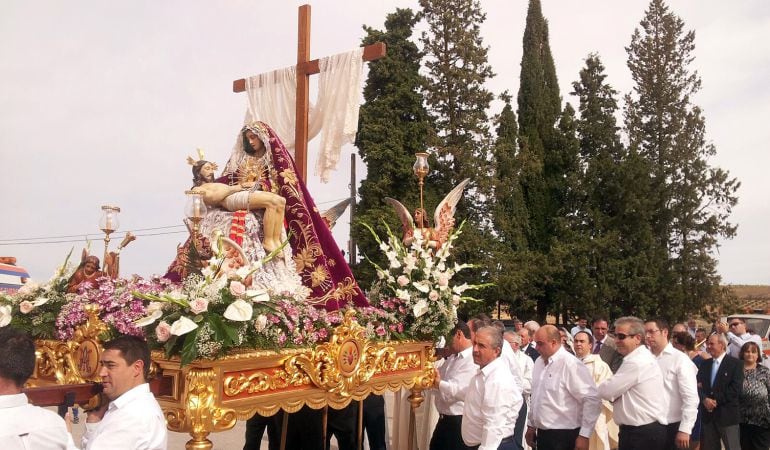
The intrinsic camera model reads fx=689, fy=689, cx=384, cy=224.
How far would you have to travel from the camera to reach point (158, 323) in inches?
152

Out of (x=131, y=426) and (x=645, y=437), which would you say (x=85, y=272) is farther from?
(x=645, y=437)

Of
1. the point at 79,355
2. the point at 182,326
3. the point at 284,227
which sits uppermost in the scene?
the point at 284,227

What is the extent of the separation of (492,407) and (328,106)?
12.0 feet

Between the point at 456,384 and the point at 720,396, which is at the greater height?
the point at 456,384

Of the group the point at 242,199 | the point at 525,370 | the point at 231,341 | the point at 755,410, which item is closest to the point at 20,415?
the point at 231,341

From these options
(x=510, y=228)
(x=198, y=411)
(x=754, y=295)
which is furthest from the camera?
(x=754, y=295)

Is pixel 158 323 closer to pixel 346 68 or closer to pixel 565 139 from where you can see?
pixel 346 68

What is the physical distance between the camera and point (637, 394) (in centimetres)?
539

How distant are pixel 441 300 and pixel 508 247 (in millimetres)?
19243

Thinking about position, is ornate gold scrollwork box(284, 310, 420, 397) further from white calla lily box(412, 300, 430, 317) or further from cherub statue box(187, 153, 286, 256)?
cherub statue box(187, 153, 286, 256)

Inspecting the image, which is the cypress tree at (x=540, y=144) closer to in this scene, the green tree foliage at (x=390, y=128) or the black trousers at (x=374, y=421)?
the green tree foliage at (x=390, y=128)

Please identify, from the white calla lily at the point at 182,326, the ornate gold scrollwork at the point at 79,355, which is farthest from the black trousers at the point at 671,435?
the ornate gold scrollwork at the point at 79,355

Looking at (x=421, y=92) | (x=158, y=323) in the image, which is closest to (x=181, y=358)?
(x=158, y=323)

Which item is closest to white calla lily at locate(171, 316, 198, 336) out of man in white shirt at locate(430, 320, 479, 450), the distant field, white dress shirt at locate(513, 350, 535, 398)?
man in white shirt at locate(430, 320, 479, 450)
